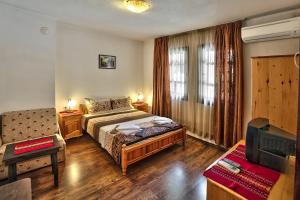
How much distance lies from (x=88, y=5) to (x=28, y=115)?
2073 mm

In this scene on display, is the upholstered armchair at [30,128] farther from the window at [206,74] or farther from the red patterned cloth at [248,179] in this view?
the window at [206,74]

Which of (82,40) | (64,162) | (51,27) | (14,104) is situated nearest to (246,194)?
(64,162)

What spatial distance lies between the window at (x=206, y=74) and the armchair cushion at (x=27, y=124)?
10.1 ft

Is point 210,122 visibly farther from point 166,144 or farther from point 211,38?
point 211,38

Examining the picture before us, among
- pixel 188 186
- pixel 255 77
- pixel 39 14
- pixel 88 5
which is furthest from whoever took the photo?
pixel 39 14

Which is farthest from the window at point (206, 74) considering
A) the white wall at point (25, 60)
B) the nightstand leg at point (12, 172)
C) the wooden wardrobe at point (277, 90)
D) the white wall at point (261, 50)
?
the nightstand leg at point (12, 172)

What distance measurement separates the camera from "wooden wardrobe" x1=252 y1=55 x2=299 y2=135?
1.76 m

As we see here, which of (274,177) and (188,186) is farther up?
(274,177)

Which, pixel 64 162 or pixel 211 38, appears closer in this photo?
pixel 64 162

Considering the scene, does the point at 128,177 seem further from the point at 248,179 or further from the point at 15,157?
the point at 248,179

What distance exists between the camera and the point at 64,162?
2.74m

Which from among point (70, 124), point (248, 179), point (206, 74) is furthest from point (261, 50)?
point (70, 124)

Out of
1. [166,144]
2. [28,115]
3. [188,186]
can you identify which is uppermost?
[28,115]

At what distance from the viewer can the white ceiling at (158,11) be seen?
2.42 metres
